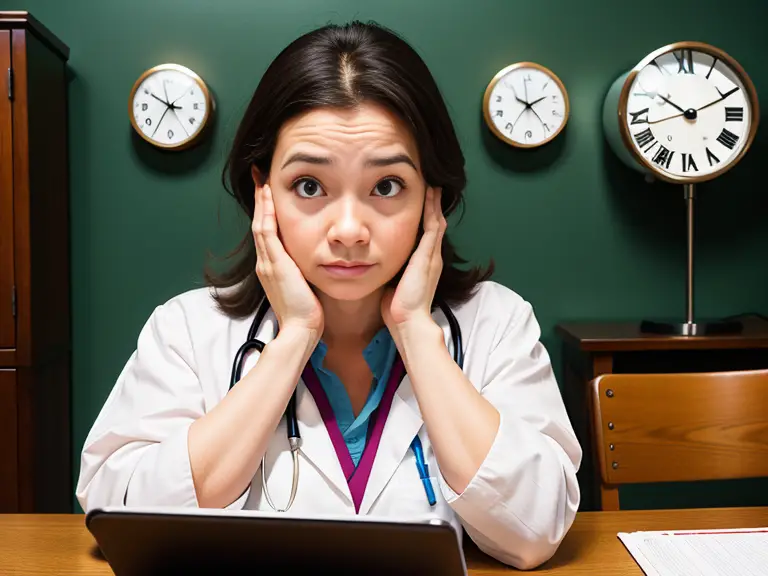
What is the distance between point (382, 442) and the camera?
45.6 inches

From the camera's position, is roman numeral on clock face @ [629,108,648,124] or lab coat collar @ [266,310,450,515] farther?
roman numeral on clock face @ [629,108,648,124]

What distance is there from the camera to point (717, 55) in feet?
7.75

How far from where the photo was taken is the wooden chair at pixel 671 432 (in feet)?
4.17

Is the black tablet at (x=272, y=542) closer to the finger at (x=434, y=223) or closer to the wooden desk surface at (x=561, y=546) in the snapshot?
the wooden desk surface at (x=561, y=546)

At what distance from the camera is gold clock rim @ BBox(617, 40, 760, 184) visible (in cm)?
234

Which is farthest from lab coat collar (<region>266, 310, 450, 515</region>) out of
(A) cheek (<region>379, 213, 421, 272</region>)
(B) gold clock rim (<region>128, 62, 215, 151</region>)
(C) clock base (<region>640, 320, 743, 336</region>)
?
(B) gold clock rim (<region>128, 62, 215, 151</region>)

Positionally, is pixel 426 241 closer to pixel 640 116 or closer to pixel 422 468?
pixel 422 468

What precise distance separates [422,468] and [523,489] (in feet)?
0.58

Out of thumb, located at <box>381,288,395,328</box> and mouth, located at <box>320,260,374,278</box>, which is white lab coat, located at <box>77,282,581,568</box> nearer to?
thumb, located at <box>381,288,395,328</box>

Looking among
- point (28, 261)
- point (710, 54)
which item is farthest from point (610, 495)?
point (28, 261)

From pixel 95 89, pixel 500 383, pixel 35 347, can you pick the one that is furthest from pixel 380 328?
pixel 95 89

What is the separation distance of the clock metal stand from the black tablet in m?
1.84

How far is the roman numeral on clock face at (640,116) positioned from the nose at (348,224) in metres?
1.57

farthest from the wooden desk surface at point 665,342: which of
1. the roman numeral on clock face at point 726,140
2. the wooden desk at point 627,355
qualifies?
the roman numeral on clock face at point 726,140
